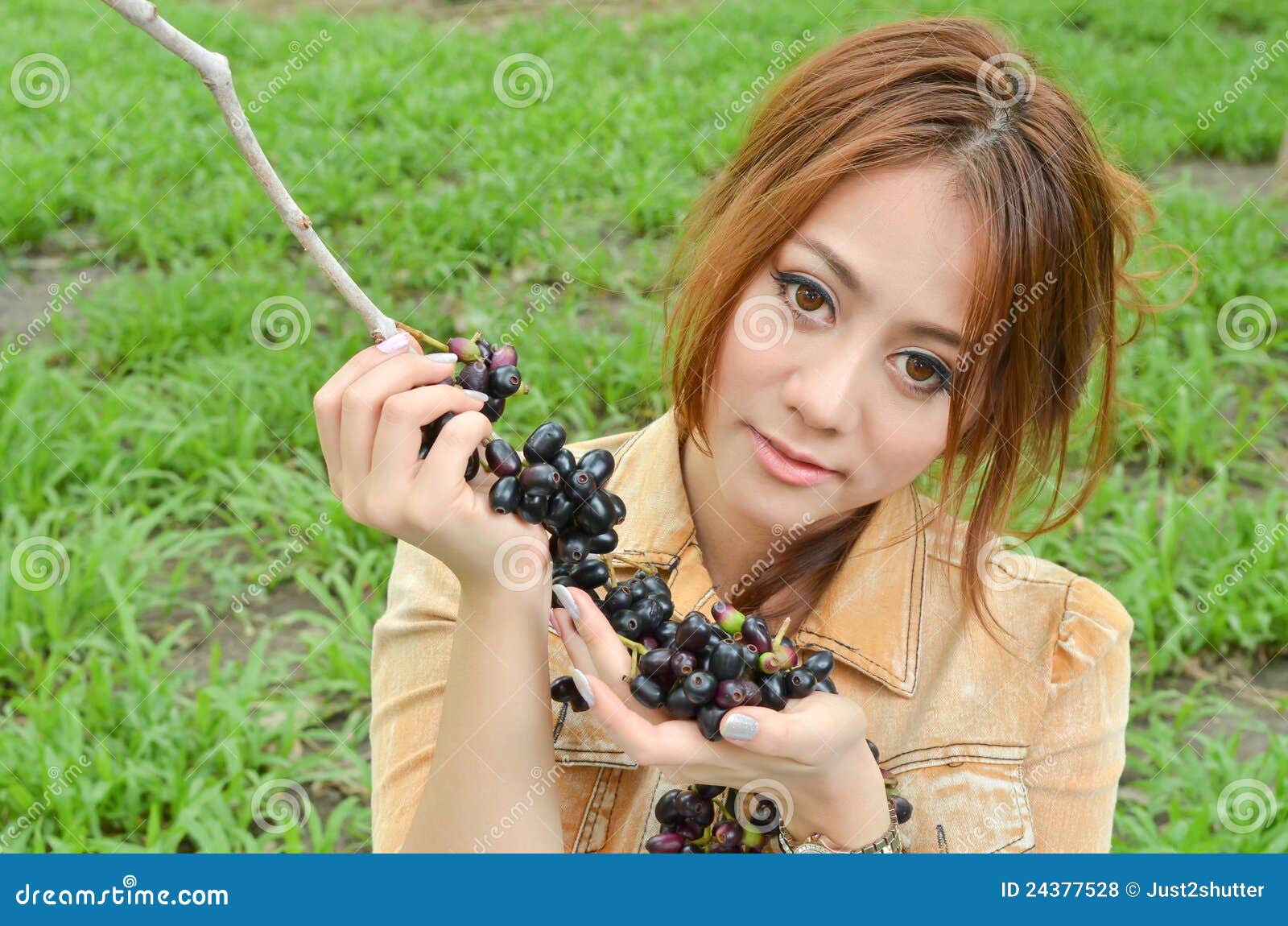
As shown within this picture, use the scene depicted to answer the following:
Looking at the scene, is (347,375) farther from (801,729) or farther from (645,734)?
(801,729)

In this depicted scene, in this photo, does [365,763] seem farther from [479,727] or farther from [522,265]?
[522,265]

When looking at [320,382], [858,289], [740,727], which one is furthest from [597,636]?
[320,382]

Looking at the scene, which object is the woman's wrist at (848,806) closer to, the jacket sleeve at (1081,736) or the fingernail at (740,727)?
the fingernail at (740,727)

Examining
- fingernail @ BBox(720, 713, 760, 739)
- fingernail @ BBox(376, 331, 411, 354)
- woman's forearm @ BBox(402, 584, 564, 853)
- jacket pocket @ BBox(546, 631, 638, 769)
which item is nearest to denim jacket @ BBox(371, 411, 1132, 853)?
jacket pocket @ BBox(546, 631, 638, 769)

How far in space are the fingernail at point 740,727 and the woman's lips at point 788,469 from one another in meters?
0.50

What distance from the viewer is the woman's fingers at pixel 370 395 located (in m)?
1.53

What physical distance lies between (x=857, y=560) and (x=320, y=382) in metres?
3.21

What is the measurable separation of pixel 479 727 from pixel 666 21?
29.8 ft

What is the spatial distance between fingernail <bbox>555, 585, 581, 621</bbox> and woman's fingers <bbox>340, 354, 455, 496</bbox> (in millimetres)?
322

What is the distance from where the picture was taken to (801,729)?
1.65 metres

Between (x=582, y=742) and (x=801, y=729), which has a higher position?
(x=801, y=729)

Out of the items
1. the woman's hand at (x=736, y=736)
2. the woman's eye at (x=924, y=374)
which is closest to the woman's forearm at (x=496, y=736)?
the woman's hand at (x=736, y=736)

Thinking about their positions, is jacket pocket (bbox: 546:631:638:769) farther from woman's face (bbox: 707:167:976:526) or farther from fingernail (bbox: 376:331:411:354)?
fingernail (bbox: 376:331:411:354)

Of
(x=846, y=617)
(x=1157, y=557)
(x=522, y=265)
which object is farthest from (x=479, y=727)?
(x=522, y=265)
